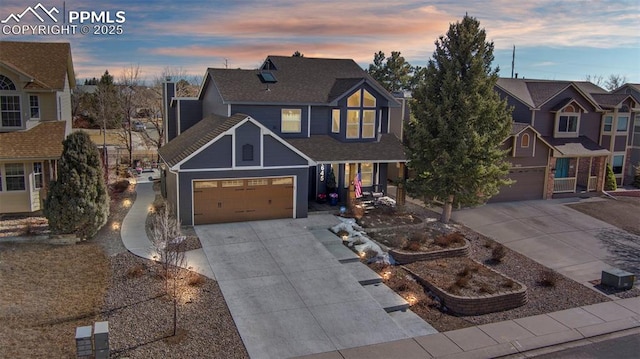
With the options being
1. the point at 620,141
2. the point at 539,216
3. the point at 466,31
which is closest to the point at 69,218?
the point at 466,31

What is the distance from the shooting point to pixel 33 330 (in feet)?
37.2

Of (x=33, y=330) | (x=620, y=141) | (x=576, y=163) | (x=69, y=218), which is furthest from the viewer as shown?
(x=620, y=141)

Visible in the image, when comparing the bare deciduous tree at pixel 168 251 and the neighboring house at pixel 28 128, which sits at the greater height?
the neighboring house at pixel 28 128

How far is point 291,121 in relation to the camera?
24.3 meters

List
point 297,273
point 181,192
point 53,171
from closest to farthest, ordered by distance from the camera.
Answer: point 297,273
point 181,192
point 53,171

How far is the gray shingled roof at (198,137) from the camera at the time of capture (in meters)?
20.1

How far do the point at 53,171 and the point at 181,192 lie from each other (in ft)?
20.4

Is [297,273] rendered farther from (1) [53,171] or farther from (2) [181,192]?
(1) [53,171]

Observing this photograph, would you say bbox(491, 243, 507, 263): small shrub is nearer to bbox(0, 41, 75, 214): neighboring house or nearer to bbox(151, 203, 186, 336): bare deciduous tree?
bbox(151, 203, 186, 336): bare deciduous tree

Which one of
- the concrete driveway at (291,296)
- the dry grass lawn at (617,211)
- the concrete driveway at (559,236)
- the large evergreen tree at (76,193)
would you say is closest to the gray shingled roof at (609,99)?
the dry grass lawn at (617,211)

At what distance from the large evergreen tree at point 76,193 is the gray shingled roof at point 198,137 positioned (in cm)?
325

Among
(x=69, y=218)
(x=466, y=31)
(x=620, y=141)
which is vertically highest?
(x=466, y=31)

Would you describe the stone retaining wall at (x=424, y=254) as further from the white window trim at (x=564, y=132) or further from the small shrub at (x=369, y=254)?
the white window trim at (x=564, y=132)

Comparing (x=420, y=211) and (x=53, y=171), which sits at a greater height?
(x=53, y=171)
